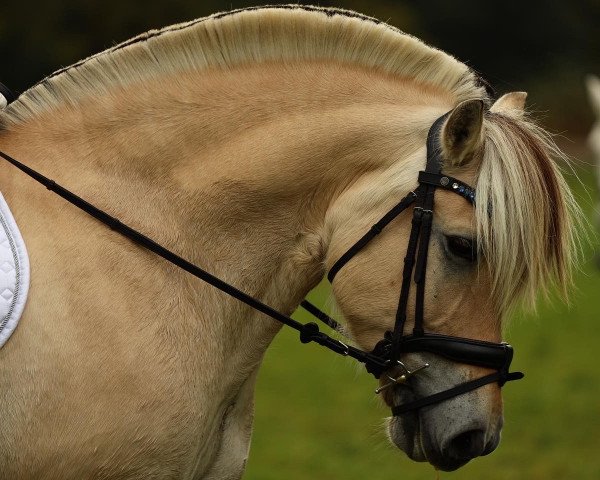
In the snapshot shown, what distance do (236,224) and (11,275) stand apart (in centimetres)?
80

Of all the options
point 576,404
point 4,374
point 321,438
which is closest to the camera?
point 4,374

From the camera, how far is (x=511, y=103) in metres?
3.84

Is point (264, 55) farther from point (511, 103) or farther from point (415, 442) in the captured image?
point (415, 442)

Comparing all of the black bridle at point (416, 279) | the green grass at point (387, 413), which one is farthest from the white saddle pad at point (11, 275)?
the green grass at point (387, 413)

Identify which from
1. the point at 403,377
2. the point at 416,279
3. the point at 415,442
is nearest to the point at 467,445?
the point at 415,442

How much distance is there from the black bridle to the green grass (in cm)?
251

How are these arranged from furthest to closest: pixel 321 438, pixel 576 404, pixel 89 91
Result: 1. pixel 576 404
2. pixel 321 438
3. pixel 89 91

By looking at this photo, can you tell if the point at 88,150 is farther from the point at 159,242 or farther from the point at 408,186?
the point at 408,186

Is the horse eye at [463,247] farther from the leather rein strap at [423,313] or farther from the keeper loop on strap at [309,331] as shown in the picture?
the keeper loop on strap at [309,331]

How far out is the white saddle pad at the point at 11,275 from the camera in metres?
3.24

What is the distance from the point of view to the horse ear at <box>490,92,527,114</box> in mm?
3781

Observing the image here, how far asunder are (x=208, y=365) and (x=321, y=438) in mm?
5549

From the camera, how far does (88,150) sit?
3.60 m

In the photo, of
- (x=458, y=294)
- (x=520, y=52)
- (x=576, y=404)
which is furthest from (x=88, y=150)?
(x=520, y=52)
